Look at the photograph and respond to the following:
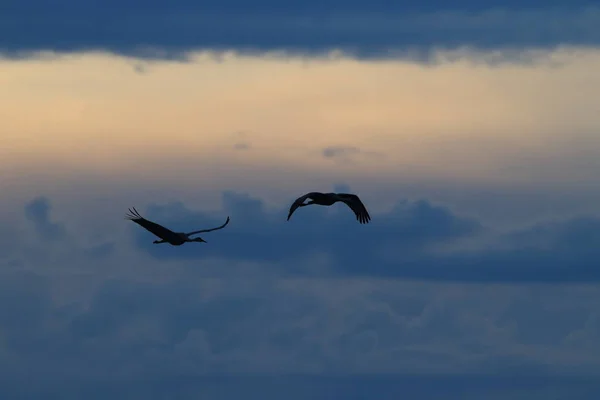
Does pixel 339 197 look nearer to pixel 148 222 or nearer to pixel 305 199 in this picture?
pixel 305 199

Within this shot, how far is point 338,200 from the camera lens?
15625cm

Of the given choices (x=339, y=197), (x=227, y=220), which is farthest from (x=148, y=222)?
(x=339, y=197)

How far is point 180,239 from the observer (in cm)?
15262

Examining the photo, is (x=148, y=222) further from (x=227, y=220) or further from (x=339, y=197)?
(x=339, y=197)

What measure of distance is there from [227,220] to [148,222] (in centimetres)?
644

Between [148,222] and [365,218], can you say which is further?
[365,218]

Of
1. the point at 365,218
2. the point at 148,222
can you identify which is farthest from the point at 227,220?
the point at 365,218

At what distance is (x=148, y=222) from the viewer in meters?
147

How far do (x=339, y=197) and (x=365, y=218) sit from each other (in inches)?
125

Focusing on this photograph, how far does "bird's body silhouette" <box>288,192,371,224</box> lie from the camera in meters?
152

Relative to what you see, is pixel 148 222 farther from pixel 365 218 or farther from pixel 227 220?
pixel 365 218

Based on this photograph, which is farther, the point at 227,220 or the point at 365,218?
the point at 365,218

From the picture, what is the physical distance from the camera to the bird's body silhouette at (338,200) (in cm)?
15225

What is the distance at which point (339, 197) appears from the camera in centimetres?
15738
